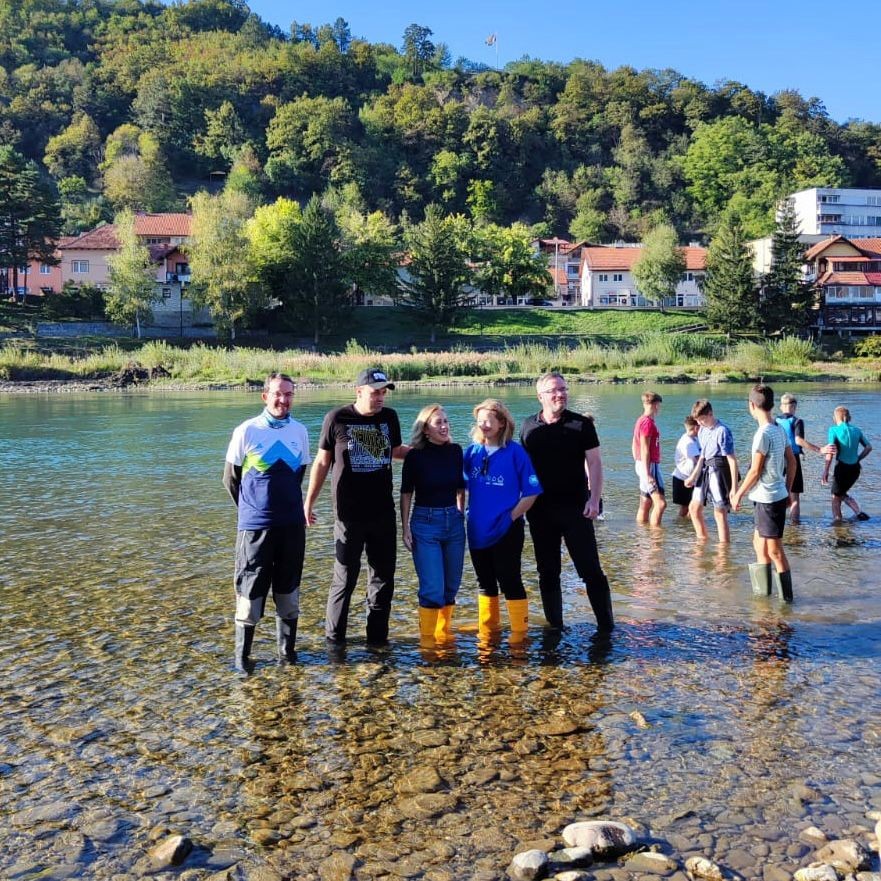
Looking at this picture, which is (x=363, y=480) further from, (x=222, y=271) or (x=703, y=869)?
(x=222, y=271)

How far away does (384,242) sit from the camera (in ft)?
308

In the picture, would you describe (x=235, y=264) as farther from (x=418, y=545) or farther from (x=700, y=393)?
(x=418, y=545)

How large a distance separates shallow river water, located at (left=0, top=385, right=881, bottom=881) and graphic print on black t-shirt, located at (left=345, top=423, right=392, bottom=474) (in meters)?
1.67

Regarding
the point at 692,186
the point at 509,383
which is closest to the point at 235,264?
the point at 509,383

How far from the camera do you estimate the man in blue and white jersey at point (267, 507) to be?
23.9 feet

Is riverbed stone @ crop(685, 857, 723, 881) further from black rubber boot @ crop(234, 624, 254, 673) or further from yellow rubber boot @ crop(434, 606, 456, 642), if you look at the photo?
black rubber boot @ crop(234, 624, 254, 673)

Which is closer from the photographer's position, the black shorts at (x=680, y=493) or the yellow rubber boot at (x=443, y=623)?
the yellow rubber boot at (x=443, y=623)

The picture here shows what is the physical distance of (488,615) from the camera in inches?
320

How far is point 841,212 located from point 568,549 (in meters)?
152

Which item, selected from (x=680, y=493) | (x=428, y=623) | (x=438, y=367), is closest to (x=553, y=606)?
(x=428, y=623)

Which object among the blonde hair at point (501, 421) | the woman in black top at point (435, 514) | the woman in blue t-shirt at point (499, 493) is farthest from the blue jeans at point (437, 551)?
the blonde hair at point (501, 421)

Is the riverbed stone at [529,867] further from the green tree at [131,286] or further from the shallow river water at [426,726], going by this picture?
the green tree at [131,286]

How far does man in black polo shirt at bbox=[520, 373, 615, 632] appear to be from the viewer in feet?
25.6

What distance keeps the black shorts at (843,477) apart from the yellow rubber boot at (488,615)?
7.90 m
